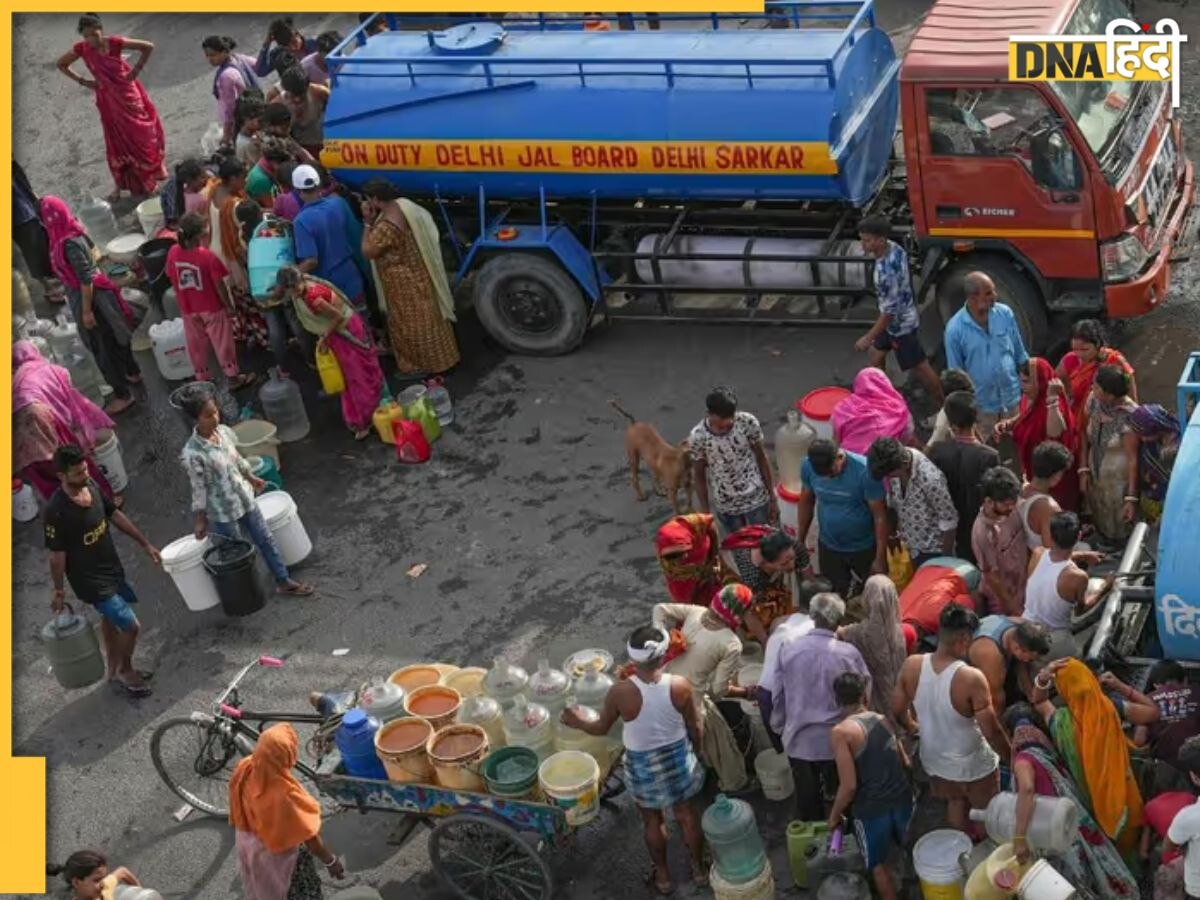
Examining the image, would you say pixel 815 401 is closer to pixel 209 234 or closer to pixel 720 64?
pixel 720 64

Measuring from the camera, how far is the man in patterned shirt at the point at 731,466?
8.80 meters

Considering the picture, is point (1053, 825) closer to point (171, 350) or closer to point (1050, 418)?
point (1050, 418)

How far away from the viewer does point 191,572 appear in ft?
32.9

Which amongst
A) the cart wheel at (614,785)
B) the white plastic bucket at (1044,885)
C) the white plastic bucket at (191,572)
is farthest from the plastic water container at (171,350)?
the white plastic bucket at (1044,885)

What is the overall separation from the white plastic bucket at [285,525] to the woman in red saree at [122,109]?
609cm

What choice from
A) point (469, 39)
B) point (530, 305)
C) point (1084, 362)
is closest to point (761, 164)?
point (530, 305)

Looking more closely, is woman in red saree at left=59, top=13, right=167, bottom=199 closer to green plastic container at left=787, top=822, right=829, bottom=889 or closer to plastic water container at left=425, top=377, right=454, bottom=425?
plastic water container at left=425, top=377, right=454, bottom=425

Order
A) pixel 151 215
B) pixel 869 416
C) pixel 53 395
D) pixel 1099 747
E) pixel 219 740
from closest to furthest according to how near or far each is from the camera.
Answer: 1. pixel 1099 747
2. pixel 219 740
3. pixel 869 416
4. pixel 53 395
5. pixel 151 215

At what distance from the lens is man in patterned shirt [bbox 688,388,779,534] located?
347 inches

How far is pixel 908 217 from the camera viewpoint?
1141 centimetres

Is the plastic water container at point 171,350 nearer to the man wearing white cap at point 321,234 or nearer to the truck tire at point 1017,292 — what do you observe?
the man wearing white cap at point 321,234

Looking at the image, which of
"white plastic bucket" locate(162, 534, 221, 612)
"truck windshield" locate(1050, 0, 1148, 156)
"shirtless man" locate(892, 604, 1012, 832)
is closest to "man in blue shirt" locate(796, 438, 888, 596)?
"shirtless man" locate(892, 604, 1012, 832)

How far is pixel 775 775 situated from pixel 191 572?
157 inches

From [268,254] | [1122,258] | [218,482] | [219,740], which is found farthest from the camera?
[268,254]
